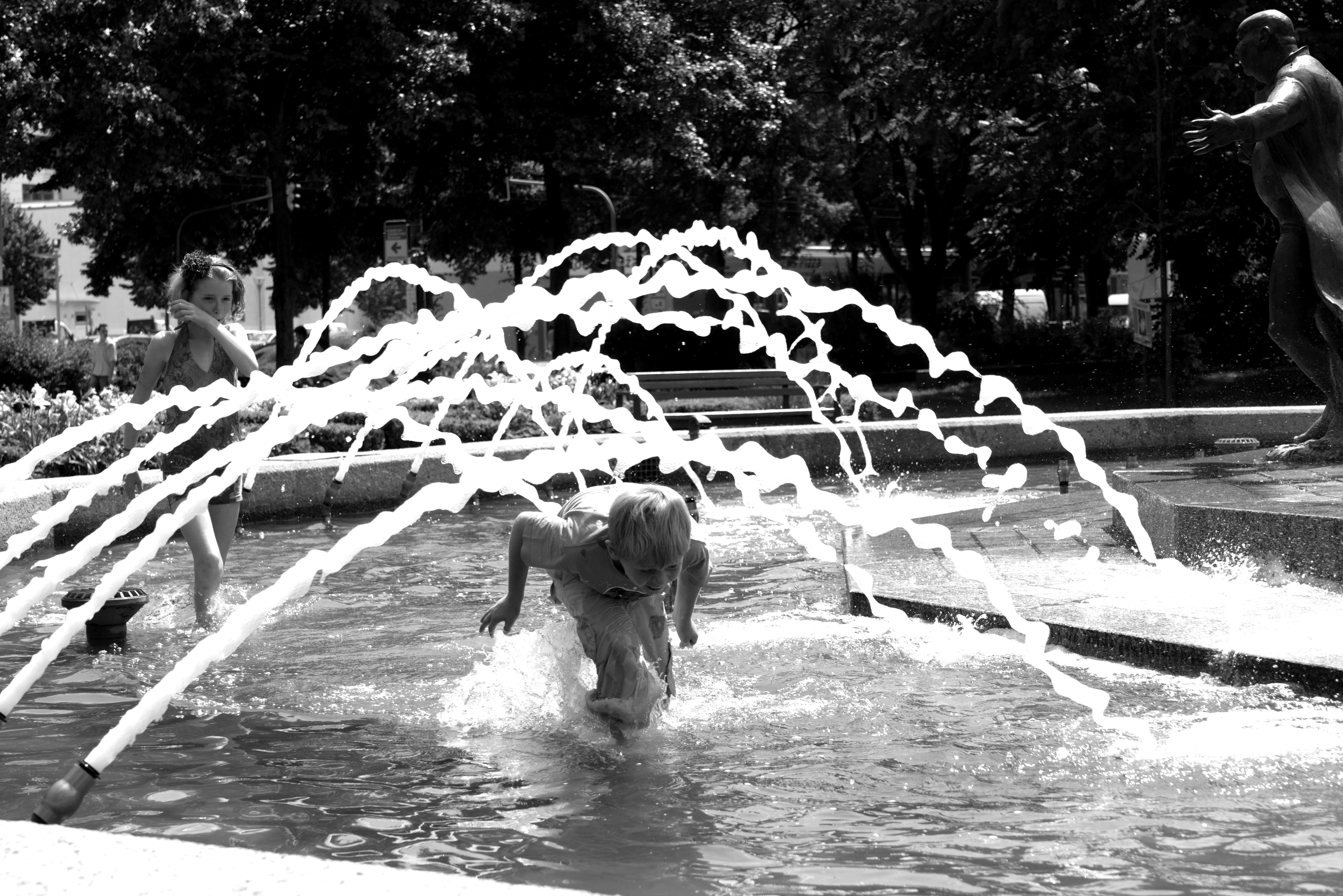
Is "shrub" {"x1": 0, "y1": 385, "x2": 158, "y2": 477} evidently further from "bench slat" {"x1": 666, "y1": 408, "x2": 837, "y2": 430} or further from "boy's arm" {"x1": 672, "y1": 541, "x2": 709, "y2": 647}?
"boy's arm" {"x1": 672, "y1": 541, "x2": 709, "y2": 647}

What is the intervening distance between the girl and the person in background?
20632mm

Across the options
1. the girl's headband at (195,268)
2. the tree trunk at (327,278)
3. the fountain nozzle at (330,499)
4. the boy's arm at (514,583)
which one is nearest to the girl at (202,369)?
the girl's headband at (195,268)

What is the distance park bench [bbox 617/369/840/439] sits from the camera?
16109 millimetres

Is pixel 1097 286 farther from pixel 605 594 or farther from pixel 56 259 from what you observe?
pixel 56 259

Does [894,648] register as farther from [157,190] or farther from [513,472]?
[157,190]

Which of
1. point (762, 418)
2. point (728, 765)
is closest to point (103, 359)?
point (762, 418)

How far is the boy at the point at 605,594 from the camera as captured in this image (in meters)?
4.36

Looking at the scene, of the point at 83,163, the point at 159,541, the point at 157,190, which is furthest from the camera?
the point at 157,190

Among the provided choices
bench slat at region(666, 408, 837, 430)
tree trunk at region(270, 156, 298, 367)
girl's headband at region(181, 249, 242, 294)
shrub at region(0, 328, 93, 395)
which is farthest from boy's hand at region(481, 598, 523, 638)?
tree trunk at region(270, 156, 298, 367)

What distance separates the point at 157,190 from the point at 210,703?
23.9 metres

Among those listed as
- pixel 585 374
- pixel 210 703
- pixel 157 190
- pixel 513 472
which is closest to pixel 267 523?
pixel 585 374

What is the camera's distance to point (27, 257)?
5762cm

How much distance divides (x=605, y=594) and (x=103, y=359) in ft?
78.8

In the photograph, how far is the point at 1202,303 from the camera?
2541 centimetres
